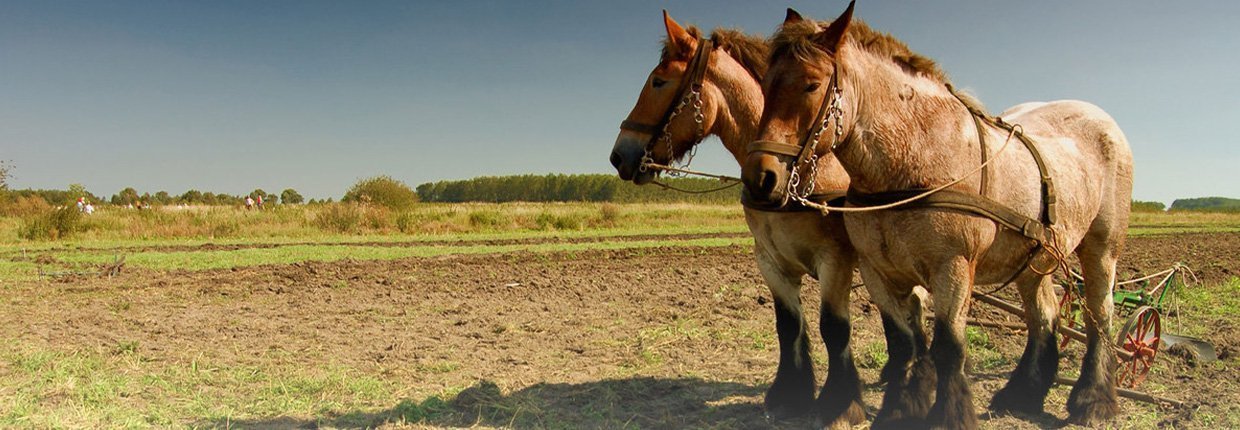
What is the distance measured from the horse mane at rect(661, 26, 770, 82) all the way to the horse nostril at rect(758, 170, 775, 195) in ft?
4.52

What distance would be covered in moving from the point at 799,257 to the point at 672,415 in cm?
138

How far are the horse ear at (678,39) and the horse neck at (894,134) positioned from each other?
3.66 feet

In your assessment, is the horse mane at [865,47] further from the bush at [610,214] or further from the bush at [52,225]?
the bush at [610,214]

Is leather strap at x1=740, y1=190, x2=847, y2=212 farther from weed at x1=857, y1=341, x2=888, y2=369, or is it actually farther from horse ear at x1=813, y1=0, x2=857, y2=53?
weed at x1=857, y1=341, x2=888, y2=369

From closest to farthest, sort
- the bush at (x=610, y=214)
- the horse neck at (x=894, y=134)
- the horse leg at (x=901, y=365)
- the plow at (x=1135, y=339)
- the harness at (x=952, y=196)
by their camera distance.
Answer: the harness at (x=952, y=196) → the horse neck at (x=894, y=134) → the horse leg at (x=901, y=365) → the plow at (x=1135, y=339) → the bush at (x=610, y=214)

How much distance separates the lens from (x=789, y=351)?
4.55m

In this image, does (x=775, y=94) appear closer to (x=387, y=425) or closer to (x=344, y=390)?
(x=387, y=425)

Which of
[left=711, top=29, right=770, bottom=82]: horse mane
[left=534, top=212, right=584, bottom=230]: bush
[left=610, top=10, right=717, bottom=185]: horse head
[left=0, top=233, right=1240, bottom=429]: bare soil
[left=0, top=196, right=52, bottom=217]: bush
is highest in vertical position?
[left=711, top=29, right=770, bottom=82]: horse mane

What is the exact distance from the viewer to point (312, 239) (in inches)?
893

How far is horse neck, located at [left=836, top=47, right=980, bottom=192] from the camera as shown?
319 cm

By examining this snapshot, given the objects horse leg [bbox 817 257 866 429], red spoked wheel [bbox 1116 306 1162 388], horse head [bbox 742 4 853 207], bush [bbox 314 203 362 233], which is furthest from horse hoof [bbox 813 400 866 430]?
bush [bbox 314 203 362 233]

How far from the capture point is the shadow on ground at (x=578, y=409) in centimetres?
440

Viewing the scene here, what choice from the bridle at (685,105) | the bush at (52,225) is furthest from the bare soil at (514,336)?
the bush at (52,225)

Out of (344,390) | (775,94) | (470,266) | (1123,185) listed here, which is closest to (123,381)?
(344,390)
